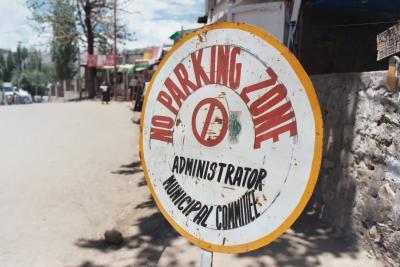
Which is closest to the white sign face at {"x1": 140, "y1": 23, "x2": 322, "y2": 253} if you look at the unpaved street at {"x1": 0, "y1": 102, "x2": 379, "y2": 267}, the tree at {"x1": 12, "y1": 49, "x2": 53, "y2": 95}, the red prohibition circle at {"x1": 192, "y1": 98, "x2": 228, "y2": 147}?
the red prohibition circle at {"x1": 192, "y1": 98, "x2": 228, "y2": 147}

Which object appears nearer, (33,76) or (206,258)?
(206,258)

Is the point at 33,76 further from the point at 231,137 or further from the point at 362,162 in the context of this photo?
the point at 231,137

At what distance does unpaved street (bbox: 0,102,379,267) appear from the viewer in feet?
11.5

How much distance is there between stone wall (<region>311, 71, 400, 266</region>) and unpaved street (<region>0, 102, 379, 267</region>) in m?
0.23

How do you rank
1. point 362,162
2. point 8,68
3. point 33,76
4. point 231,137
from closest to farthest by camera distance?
point 231,137
point 362,162
point 33,76
point 8,68

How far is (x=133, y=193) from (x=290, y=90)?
556cm

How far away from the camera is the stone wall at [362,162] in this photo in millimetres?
3006

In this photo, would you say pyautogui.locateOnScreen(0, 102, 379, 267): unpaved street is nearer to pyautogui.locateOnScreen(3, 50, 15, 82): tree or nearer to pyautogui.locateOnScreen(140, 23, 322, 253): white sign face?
pyautogui.locateOnScreen(140, 23, 322, 253): white sign face

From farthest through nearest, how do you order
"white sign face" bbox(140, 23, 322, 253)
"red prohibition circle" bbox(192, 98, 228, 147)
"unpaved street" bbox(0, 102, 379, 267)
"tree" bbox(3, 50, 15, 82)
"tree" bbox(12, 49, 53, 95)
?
"tree" bbox(3, 50, 15, 82) → "tree" bbox(12, 49, 53, 95) → "unpaved street" bbox(0, 102, 379, 267) → "red prohibition circle" bbox(192, 98, 228, 147) → "white sign face" bbox(140, 23, 322, 253)

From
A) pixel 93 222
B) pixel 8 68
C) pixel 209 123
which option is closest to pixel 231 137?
pixel 209 123

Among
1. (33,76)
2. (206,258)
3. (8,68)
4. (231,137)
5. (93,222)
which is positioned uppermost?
(8,68)

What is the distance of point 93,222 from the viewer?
205 inches

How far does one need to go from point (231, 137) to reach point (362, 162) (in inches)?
96.5

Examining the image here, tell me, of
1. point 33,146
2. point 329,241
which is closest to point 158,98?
point 329,241
